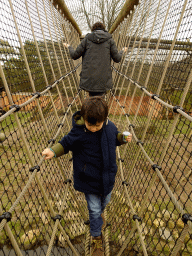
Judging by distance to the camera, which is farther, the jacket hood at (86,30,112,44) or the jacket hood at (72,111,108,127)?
the jacket hood at (86,30,112,44)

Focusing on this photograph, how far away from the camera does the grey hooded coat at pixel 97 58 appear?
166 centimetres

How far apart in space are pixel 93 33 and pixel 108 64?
1.00 ft

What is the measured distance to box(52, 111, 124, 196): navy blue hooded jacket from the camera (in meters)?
0.96

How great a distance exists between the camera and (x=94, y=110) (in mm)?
826

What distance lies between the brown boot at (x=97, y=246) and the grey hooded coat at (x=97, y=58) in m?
1.26

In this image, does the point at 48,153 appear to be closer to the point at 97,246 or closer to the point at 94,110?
the point at 94,110

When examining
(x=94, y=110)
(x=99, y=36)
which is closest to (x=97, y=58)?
(x=99, y=36)

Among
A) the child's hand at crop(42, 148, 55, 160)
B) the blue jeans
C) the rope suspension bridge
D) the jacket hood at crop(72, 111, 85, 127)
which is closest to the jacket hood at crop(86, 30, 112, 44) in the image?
the rope suspension bridge

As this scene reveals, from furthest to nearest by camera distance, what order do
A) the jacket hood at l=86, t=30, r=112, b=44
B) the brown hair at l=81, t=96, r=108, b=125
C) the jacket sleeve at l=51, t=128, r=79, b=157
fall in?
the jacket hood at l=86, t=30, r=112, b=44
the jacket sleeve at l=51, t=128, r=79, b=157
the brown hair at l=81, t=96, r=108, b=125

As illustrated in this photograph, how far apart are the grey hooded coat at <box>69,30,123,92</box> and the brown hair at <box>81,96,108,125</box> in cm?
100

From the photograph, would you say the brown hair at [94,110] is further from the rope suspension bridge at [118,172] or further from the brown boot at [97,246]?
the brown boot at [97,246]

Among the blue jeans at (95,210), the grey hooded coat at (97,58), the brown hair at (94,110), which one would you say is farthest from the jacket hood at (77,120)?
the grey hooded coat at (97,58)

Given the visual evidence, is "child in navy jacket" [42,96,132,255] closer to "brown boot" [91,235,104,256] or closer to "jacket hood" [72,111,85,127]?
"jacket hood" [72,111,85,127]

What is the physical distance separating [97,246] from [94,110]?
35.6 inches
